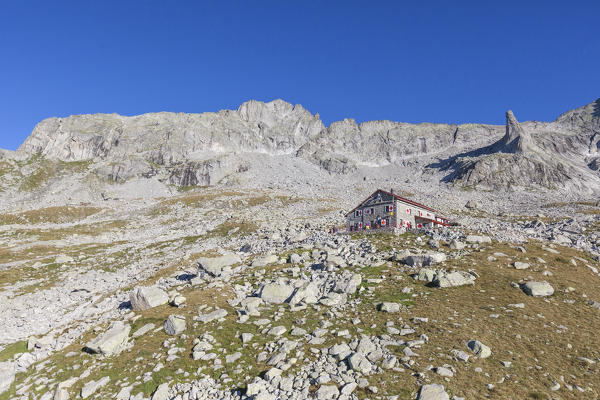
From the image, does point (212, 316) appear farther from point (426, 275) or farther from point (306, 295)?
point (426, 275)

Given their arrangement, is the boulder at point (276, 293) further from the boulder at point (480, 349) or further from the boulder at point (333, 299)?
the boulder at point (480, 349)

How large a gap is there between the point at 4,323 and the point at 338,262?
3097cm

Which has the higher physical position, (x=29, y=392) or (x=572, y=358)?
(x=572, y=358)

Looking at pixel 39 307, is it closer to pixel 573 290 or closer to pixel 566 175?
pixel 573 290

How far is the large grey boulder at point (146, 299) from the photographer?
21.7m

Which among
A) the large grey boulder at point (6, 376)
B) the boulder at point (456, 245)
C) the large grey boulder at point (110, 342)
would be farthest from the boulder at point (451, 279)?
the large grey boulder at point (6, 376)

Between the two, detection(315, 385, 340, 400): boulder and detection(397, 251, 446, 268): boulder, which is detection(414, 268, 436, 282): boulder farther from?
detection(315, 385, 340, 400): boulder

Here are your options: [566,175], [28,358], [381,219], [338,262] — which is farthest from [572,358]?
[566,175]

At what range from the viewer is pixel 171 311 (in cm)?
2031

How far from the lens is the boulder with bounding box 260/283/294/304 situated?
20781 mm

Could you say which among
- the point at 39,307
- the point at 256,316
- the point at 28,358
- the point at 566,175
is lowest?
the point at 39,307

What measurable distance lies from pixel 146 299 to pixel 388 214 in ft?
120

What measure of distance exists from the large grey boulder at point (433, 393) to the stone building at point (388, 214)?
35116mm

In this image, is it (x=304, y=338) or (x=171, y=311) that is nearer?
(x=304, y=338)
